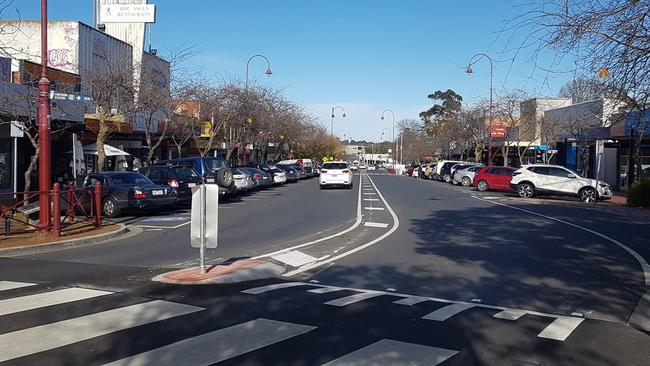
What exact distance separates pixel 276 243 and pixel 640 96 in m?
8.22

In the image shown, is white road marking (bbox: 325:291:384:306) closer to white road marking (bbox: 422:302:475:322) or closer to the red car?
white road marking (bbox: 422:302:475:322)

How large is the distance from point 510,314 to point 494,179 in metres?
32.1

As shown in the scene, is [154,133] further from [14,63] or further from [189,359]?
[189,359]

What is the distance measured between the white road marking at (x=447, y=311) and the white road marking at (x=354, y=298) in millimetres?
1118

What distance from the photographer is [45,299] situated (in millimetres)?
8180

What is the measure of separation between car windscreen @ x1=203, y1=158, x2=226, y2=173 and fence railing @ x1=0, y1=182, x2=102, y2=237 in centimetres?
707

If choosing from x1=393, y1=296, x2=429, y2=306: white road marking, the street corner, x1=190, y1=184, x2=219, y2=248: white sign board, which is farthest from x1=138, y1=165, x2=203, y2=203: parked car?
x1=393, y1=296, x2=429, y2=306: white road marking

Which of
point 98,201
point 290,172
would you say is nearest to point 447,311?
point 98,201

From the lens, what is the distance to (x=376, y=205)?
26.5 meters

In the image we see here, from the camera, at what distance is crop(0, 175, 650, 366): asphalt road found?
238 inches

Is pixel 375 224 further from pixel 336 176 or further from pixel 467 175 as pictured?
pixel 467 175

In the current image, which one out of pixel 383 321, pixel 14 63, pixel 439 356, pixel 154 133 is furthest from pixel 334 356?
pixel 154 133

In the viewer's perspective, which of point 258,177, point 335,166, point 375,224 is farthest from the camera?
point 335,166

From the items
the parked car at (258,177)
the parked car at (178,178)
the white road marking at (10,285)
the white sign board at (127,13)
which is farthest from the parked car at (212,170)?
the white sign board at (127,13)
